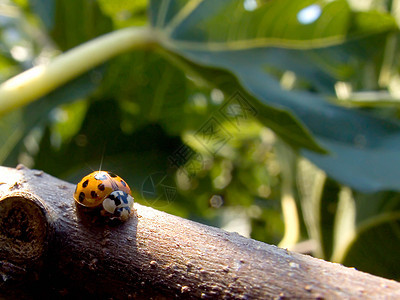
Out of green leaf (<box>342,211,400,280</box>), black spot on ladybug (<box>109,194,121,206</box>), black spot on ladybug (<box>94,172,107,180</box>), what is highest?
green leaf (<box>342,211,400,280</box>)

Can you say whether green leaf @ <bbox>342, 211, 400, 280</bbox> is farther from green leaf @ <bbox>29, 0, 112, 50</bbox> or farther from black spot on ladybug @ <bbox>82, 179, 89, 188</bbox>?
green leaf @ <bbox>29, 0, 112, 50</bbox>

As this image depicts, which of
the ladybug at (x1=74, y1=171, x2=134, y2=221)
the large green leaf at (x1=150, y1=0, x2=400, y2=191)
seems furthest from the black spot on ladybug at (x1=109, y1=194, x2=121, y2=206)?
the large green leaf at (x1=150, y1=0, x2=400, y2=191)

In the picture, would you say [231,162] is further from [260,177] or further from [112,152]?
[112,152]

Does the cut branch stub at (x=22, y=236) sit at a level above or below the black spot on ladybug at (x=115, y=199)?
below

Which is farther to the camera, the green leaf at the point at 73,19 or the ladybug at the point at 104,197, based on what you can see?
the green leaf at the point at 73,19

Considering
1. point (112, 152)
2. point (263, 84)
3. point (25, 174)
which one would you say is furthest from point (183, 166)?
point (25, 174)

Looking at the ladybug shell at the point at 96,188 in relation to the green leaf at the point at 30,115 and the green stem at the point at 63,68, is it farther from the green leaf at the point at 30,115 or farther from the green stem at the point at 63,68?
the green leaf at the point at 30,115

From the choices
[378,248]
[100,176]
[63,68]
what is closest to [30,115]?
[63,68]

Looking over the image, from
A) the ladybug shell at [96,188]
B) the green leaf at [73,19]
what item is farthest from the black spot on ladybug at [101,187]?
the green leaf at [73,19]
